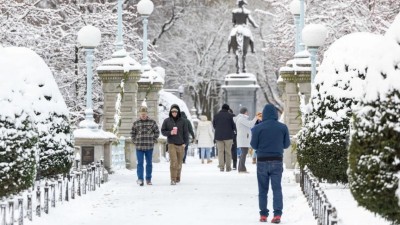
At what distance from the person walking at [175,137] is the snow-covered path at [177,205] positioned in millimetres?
346

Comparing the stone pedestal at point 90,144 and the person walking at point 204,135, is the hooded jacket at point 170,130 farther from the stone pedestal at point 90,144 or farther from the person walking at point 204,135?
the person walking at point 204,135

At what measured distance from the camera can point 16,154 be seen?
14172 millimetres

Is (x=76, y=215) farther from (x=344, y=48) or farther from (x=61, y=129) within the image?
(x=344, y=48)

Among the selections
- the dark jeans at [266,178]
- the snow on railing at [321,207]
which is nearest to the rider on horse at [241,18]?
the snow on railing at [321,207]

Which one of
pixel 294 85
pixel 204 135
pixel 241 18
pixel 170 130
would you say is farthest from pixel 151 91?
pixel 241 18

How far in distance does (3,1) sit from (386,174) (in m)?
25.3

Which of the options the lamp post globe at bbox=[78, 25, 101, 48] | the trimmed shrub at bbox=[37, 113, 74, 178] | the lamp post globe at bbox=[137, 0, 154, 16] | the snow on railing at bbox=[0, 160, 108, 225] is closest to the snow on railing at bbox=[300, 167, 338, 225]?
the snow on railing at bbox=[0, 160, 108, 225]

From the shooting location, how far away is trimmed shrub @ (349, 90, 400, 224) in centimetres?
1038

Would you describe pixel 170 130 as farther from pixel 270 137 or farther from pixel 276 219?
pixel 276 219

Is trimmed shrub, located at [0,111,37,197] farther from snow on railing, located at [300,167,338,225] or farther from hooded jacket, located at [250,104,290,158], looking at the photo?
snow on railing, located at [300,167,338,225]

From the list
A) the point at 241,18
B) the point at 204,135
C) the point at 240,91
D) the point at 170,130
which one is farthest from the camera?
the point at 241,18

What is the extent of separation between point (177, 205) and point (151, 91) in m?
17.4

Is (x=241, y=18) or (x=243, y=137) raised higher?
(x=241, y=18)

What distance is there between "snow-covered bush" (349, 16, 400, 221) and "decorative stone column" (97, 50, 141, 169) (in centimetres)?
1727
